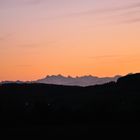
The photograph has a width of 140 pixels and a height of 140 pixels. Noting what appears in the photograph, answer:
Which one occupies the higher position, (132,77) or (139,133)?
(132,77)

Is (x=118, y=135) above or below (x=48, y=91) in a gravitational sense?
below

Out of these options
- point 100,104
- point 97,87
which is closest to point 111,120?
point 100,104

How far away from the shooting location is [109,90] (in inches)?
5797

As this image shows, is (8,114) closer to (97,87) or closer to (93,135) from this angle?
(93,135)

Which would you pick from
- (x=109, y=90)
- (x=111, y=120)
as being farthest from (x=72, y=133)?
(x=109, y=90)

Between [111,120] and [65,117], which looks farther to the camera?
[65,117]

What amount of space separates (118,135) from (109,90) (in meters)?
97.4

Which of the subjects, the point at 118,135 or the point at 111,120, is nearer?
the point at 118,135

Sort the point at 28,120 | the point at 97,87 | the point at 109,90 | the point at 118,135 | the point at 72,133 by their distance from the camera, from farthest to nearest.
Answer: the point at 97,87 < the point at 109,90 < the point at 28,120 < the point at 72,133 < the point at 118,135

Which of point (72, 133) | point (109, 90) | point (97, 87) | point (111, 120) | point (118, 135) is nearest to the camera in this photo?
point (118, 135)

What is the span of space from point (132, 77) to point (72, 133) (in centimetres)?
10754

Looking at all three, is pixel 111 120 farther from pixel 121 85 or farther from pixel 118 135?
pixel 121 85

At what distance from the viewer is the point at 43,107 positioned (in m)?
80.7

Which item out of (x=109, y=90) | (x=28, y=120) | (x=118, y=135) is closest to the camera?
(x=118, y=135)
